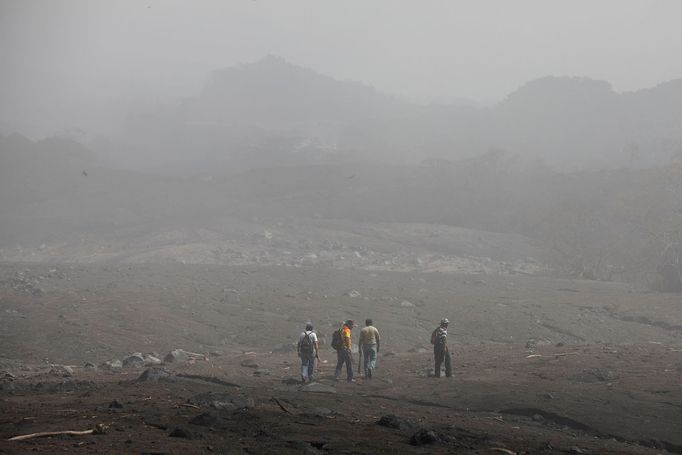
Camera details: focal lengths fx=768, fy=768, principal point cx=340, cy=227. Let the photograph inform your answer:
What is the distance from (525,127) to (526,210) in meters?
41.9

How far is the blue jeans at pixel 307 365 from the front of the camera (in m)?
15.7

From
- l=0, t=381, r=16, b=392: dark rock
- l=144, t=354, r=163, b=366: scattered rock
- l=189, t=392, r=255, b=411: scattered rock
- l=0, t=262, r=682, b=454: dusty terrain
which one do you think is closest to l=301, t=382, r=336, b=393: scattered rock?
l=0, t=262, r=682, b=454: dusty terrain

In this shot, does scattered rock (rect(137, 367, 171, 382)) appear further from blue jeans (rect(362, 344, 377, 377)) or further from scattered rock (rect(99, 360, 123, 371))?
blue jeans (rect(362, 344, 377, 377))

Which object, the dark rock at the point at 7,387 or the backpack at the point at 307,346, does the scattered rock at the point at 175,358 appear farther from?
the dark rock at the point at 7,387

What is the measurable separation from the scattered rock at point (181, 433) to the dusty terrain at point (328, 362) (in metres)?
0.02

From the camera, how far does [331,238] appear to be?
168 ft

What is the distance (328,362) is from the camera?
19750mm

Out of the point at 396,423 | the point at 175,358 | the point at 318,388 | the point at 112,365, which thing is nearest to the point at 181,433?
the point at 396,423

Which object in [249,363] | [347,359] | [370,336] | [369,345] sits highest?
[370,336]

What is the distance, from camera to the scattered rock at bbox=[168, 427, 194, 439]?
9.26 m

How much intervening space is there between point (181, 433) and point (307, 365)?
669 centimetres

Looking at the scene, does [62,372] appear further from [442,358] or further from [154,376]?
[442,358]

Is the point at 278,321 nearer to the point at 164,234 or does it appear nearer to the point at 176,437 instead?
the point at 176,437

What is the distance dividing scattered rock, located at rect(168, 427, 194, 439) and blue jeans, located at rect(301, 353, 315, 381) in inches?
254
